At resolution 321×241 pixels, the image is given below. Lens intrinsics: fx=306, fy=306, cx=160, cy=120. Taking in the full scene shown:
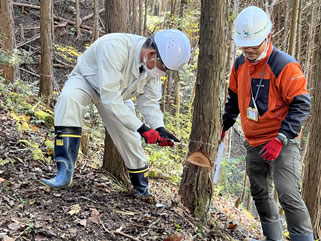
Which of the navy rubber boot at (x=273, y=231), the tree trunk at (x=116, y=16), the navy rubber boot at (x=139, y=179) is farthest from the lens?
the tree trunk at (x=116, y=16)

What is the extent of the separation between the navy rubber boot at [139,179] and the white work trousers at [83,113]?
0.17 feet

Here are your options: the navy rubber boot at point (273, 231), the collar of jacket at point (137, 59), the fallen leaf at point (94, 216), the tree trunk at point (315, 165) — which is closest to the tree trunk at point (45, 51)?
the collar of jacket at point (137, 59)

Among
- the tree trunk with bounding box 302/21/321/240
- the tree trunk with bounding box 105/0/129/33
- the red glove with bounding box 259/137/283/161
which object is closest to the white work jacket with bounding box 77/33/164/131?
the tree trunk with bounding box 105/0/129/33

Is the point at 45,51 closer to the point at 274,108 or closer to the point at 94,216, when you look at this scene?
the point at 94,216

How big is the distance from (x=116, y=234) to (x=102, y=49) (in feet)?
5.87

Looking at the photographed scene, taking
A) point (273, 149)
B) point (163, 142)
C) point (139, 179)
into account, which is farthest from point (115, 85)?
point (273, 149)

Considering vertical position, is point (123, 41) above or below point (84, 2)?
below

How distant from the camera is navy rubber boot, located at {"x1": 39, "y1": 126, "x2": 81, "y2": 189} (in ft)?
10.5

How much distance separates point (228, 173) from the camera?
38.0ft

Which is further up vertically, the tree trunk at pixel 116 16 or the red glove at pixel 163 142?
the tree trunk at pixel 116 16

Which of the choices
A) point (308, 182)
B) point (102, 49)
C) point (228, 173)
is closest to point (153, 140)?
point (102, 49)

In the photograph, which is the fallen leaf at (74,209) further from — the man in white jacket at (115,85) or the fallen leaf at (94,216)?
the man in white jacket at (115,85)

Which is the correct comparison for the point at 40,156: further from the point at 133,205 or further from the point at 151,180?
the point at 151,180

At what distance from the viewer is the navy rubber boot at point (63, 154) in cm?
319
